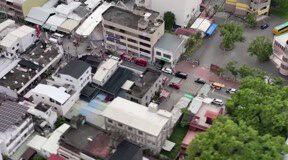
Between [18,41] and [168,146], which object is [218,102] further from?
[18,41]

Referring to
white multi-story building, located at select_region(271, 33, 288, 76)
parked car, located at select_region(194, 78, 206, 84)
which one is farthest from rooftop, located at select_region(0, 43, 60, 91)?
white multi-story building, located at select_region(271, 33, 288, 76)

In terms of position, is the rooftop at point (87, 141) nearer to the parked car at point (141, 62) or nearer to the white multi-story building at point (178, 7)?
the parked car at point (141, 62)

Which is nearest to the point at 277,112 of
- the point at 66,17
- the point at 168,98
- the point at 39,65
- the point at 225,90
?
the point at 225,90

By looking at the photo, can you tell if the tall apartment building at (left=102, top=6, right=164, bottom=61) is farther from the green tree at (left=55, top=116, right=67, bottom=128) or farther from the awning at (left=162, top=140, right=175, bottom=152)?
the green tree at (left=55, top=116, right=67, bottom=128)

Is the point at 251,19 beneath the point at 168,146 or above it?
above

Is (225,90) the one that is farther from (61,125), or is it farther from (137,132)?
(61,125)

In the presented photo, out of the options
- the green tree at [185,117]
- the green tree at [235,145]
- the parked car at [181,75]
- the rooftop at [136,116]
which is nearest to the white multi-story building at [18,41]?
the rooftop at [136,116]

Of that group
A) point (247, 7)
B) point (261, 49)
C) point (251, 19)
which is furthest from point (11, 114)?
point (247, 7)
